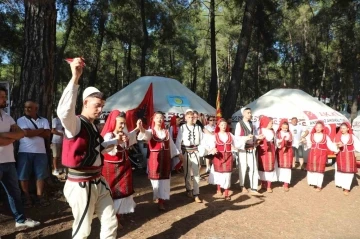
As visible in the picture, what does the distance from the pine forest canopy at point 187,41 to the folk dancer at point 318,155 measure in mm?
4074

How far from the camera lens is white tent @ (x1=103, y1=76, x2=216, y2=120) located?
11352mm

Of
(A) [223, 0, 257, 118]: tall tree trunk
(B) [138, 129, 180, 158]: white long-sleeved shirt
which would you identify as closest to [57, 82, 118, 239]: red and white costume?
(B) [138, 129, 180, 158]: white long-sleeved shirt

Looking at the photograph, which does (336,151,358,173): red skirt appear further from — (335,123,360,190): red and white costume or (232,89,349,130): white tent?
(232,89,349,130): white tent

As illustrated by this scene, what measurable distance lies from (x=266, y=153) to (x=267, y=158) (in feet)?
0.35

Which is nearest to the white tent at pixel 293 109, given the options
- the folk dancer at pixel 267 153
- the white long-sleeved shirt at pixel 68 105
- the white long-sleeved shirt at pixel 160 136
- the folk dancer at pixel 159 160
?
the folk dancer at pixel 267 153

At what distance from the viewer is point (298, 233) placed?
4684 millimetres

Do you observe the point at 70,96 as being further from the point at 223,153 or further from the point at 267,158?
the point at 267,158

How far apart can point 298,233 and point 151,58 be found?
30.9 m

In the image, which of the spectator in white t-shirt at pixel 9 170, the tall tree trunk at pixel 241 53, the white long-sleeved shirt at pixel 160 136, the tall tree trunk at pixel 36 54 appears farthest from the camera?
the tall tree trunk at pixel 241 53

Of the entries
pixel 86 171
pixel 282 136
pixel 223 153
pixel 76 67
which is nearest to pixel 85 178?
pixel 86 171

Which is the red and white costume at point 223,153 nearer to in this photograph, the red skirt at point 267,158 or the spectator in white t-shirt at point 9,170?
the red skirt at point 267,158

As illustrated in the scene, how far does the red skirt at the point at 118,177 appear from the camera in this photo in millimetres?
4492

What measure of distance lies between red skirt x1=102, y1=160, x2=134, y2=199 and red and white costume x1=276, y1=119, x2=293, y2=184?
3992 mm

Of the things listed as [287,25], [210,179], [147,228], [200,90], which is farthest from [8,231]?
[200,90]
